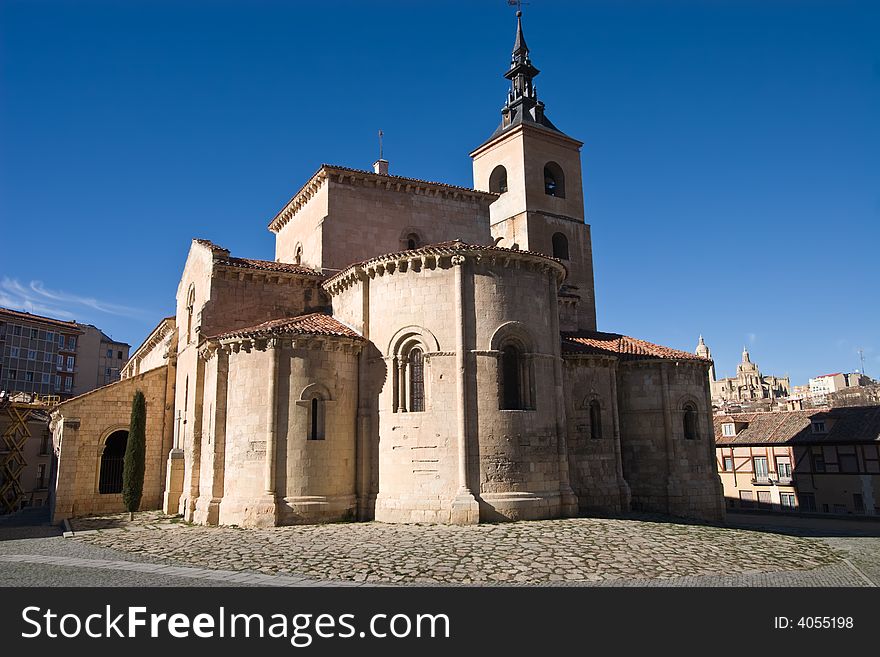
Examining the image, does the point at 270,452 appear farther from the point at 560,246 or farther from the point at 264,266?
the point at 560,246

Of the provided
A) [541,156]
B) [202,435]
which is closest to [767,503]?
[541,156]

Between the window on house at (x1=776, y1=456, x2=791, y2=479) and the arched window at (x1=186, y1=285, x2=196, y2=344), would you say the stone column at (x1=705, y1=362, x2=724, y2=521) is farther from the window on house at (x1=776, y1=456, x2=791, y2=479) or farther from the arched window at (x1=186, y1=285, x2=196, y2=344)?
the window on house at (x1=776, y1=456, x2=791, y2=479)

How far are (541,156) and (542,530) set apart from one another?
798 inches

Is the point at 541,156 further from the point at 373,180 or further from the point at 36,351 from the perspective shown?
the point at 36,351

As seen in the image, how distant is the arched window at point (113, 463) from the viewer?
22656 millimetres

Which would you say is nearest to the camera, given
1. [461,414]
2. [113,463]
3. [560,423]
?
[461,414]

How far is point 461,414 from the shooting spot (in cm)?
1703

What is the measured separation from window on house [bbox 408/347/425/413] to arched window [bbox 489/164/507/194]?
15.3m

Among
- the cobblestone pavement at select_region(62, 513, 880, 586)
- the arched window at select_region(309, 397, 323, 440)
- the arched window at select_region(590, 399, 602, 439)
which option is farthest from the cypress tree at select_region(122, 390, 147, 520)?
the arched window at select_region(590, 399, 602, 439)

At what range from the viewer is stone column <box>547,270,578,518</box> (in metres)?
17.9

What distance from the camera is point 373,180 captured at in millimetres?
23984

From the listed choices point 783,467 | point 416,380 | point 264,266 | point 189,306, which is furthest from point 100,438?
point 783,467

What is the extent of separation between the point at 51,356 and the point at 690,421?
56.8 meters

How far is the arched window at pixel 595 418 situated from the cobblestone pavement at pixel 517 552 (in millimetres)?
3923
